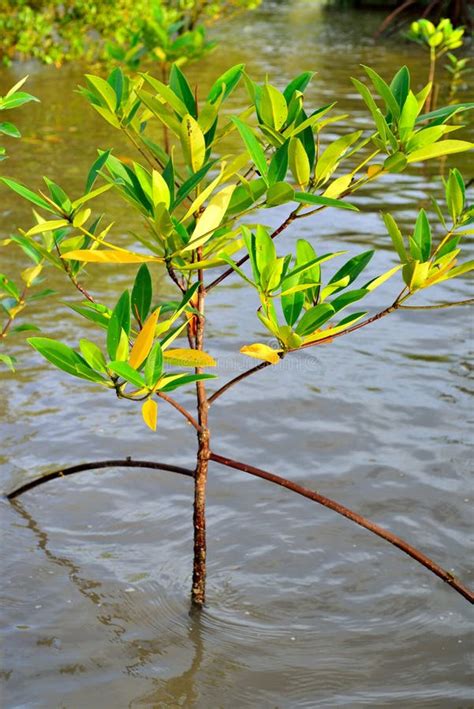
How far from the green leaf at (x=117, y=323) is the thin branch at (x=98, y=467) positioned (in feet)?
1.58

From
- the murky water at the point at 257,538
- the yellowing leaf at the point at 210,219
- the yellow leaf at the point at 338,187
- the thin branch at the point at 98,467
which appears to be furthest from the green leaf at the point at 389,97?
the murky water at the point at 257,538

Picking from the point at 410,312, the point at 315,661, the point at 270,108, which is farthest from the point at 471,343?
the point at 270,108

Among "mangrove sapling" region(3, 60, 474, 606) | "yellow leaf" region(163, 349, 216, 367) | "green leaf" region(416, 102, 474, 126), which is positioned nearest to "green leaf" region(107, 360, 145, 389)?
"mangrove sapling" region(3, 60, 474, 606)

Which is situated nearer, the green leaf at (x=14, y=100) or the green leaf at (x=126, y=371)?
the green leaf at (x=126, y=371)

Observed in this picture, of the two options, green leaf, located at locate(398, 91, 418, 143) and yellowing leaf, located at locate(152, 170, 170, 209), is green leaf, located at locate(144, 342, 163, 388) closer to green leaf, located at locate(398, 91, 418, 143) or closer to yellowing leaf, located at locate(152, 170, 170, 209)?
yellowing leaf, located at locate(152, 170, 170, 209)

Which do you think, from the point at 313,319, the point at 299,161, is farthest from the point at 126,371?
the point at 299,161

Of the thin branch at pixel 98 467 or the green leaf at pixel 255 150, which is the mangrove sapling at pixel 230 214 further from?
the thin branch at pixel 98 467

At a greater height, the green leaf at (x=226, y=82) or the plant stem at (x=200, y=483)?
the green leaf at (x=226, y=82)

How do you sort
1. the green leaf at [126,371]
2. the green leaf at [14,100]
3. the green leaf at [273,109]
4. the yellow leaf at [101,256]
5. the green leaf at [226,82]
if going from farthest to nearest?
the green leaf at [14,100], the green leaf at [226,82], the green leaf at [273,109], the yellow leaf at [101,256], the green leaf at [126,371]

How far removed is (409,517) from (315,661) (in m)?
0.70

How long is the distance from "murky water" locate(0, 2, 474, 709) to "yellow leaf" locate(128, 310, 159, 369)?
2.57 ft

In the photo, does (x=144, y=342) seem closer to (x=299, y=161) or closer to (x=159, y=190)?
(x=159, y=190)

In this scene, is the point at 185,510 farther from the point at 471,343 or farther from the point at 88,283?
the point at 88,283

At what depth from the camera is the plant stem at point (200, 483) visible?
7.09 feet
